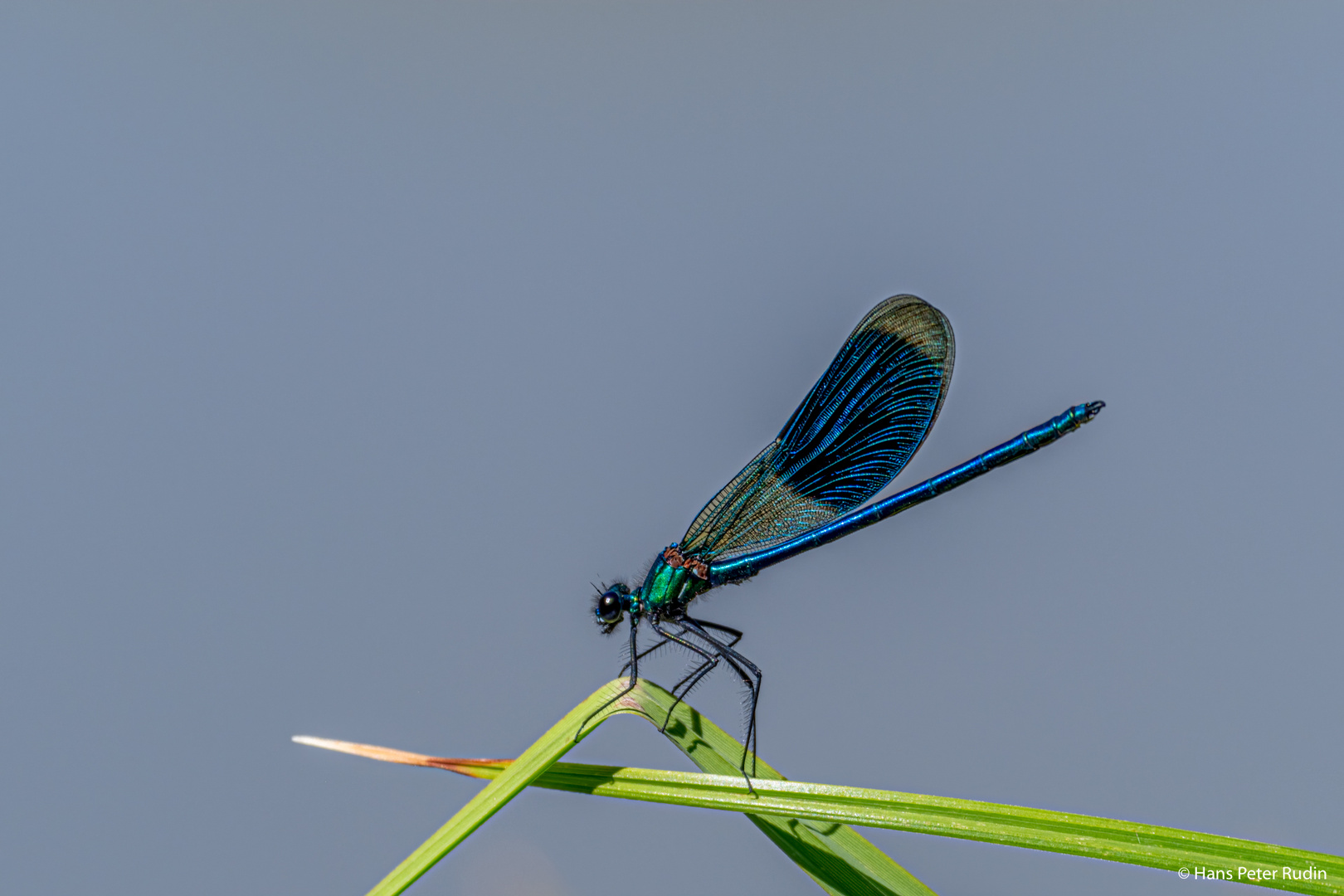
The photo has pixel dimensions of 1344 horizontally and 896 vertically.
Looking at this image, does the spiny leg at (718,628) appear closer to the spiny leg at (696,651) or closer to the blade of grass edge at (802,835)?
the spiny leg at (696,651)

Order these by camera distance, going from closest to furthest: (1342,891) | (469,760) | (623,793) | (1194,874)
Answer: (1342,891)
(1194,874)
(623,793)
(469,760)

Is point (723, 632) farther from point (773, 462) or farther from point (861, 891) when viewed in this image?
point (861, 891)

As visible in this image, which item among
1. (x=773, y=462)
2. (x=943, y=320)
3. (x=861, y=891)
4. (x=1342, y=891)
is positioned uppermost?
(x=943, y=320)

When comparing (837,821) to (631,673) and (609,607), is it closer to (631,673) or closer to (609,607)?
(631,673)

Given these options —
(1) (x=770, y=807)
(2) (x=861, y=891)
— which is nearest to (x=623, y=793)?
(1) (x=770, y=807)

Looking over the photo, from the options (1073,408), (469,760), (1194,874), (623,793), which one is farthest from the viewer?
(1073,408)

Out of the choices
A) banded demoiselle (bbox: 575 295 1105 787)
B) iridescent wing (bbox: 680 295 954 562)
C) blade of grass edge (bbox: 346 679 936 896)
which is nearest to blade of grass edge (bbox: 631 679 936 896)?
blade of grass edge (bbox: 346 679 936 896)

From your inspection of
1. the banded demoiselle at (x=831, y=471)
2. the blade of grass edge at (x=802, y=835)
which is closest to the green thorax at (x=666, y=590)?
the banded demoiselle at (x=831, y=471)

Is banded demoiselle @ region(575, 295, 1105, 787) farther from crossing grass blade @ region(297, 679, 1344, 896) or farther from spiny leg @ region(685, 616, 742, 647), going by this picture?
crossing grass blade @ region(297, 679, 1344, 896)

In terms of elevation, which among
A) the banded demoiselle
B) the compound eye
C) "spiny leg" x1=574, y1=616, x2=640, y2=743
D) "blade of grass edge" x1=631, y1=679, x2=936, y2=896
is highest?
the banded demoiselle
